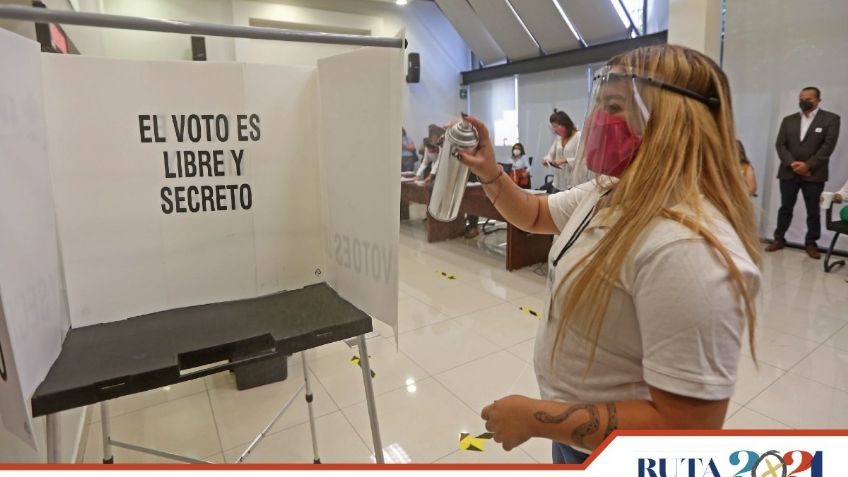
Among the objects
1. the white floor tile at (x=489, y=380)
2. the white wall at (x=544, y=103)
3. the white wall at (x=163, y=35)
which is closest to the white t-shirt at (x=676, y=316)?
the white floor tile at (x=489, y=380)

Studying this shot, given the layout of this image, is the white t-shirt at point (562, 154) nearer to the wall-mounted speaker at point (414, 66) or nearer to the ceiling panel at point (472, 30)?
the wall-mounted speaker at point (414, 66)

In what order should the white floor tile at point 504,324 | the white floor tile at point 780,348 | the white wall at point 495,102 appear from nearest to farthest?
the white floor tile at point 780,348
the white floor tile at point 504,324
the white wall at point 495,102

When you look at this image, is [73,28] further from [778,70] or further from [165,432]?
[778,70]

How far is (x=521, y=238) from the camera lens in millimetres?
4426

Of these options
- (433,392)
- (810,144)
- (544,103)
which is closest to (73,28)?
(433,392)

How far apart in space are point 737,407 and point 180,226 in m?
2.39

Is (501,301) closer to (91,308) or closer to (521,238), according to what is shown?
(521,238)

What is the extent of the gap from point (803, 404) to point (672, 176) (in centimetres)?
217

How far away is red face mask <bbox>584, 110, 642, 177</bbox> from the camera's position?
0.80 m

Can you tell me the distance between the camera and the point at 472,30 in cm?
912

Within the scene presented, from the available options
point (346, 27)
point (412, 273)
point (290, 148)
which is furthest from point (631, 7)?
point (290, 148)

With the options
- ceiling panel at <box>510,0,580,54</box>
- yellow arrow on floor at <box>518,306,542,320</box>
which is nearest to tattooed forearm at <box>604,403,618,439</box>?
yellow arrow on floor at <box>518,306,542,320</box>

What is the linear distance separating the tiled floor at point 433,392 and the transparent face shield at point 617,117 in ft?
4.61

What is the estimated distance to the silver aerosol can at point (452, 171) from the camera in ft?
3.81
